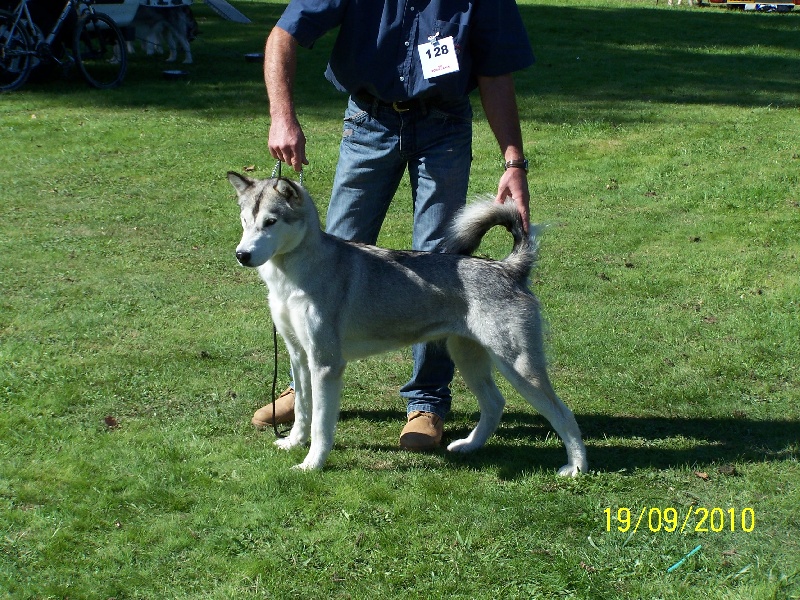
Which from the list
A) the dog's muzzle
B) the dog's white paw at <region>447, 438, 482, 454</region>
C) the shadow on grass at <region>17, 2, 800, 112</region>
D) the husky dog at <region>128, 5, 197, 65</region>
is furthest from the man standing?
the husky dog at <region>128, 5, 197, 65</region>

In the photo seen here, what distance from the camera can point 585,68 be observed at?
15047 millimetres

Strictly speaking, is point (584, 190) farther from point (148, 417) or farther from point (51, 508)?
point (51, 508)

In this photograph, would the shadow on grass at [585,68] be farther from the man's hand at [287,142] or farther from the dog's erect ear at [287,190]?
the dog's erect ear at [287,190]

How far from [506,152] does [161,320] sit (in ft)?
9.80

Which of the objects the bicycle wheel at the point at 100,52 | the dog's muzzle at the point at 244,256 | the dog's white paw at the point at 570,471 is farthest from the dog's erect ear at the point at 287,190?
the bicycle wheel at the point at 100,52

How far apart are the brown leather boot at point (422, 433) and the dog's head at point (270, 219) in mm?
1250

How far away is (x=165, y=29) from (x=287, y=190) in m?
11.7

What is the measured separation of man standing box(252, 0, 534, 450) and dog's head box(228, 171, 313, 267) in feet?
0.54

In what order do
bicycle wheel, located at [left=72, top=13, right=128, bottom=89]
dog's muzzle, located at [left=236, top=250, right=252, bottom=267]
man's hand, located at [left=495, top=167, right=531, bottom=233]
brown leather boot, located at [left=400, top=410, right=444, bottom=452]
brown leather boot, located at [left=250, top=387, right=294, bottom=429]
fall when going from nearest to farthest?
dog's muzzle, located at [left=236, top=250, right=252, bottom=267], man's hand, located at [left=495, top=167, right=531, bottom=233], brown leather boot, located at [left=400, top=410, right=444, bottom=452], brown leather boot, located at [left=250, top=387, right=294, bottom=429], bicycle wheel, located at [left=72, top=13, right=128, bottom=89]

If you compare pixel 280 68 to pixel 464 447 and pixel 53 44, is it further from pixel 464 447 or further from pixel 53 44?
pixel 53 44

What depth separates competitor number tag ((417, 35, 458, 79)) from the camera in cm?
451

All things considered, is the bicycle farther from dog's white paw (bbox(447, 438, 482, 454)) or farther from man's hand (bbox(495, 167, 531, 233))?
dog's white paw (bbox(447, 438, 482, 454))

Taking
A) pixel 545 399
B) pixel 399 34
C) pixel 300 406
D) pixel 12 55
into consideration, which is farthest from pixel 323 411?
pixel 12 55

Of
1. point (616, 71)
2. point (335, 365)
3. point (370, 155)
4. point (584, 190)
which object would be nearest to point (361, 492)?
point (335, 365)
